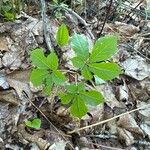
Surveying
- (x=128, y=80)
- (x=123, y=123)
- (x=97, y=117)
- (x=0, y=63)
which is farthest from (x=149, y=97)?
(x=0, y=63)

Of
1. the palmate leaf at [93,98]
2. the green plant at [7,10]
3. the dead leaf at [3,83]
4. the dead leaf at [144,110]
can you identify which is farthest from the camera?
the green plant at [7,10]

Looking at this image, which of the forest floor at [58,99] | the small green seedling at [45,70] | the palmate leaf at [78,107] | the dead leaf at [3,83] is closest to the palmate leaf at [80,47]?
the small green seedling at [45,70]

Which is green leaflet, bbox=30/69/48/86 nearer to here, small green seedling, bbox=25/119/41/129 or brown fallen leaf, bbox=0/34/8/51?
small green seedling, bbox=25/119/41/129

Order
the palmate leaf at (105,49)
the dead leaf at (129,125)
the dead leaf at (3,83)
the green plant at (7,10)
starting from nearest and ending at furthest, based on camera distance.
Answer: the palmate leaf at (105,49)
the dead leaf at (3,83)
the dead leaf at (129,125)
the green plant at (7,10)

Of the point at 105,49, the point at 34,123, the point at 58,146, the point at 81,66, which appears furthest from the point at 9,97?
the point at 105,49

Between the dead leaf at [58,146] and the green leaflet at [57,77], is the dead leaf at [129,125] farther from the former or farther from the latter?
the green leaflet at [57,77]

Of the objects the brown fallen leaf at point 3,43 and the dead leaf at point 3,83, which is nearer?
the dead leaf at point 3,83
